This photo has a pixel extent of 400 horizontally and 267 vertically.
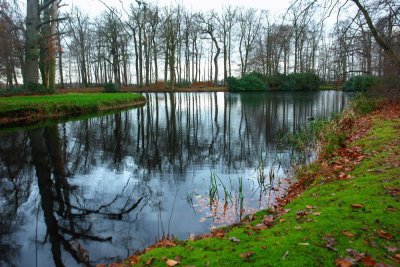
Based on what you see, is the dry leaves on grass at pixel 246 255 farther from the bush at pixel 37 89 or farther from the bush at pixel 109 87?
the bush at pixel 109 87

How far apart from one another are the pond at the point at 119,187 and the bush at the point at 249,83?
103 feet

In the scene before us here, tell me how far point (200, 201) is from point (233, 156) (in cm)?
345

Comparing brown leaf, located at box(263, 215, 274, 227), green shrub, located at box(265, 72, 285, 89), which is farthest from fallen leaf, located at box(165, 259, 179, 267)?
green shrub, located at box(265, 72, 285, 89)

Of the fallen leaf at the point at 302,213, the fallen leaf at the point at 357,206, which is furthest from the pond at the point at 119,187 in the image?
the fallen leaf at the point at 357,206

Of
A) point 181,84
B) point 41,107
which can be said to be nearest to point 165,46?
point 181,84

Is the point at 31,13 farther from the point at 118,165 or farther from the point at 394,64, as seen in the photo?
the point at 394,64

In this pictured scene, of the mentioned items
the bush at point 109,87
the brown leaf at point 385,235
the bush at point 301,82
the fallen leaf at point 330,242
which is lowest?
the fallen leaf at point 330,242

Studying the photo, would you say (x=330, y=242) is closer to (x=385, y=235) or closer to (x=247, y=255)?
(x=385, y=235)

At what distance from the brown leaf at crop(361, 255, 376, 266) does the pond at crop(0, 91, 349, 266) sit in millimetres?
2244

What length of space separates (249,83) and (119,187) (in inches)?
1511

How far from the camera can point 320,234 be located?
3.17m

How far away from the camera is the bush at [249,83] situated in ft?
140

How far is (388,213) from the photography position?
11.5 feet

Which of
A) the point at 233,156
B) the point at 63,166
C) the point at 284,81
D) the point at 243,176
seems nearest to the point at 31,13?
the point at 63,166
